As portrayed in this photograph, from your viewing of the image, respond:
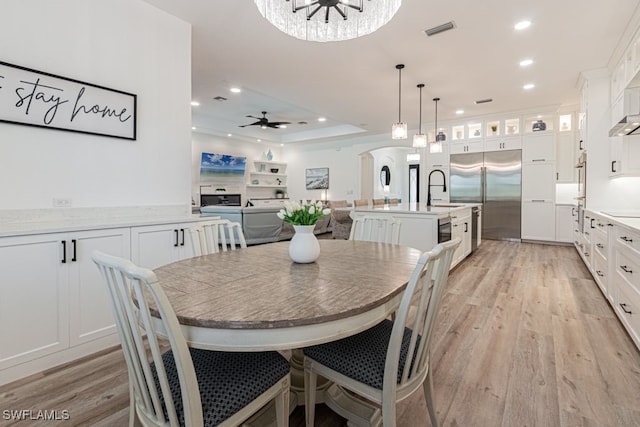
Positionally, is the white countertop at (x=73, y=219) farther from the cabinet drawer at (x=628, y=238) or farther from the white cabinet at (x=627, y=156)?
the white cabinet at (x=627, y=156)

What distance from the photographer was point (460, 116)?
7078mm

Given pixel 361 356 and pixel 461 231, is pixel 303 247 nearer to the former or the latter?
pixel 361 356

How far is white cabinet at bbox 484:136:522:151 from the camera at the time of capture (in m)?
6.68

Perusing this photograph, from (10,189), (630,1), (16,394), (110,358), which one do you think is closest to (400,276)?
(110,358)

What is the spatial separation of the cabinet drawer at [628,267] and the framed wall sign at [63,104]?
4032 millimetres

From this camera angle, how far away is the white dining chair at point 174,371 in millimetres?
910

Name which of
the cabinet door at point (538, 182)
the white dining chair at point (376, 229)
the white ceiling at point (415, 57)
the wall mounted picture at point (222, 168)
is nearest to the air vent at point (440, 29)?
the white ceiling at point (415, 57)

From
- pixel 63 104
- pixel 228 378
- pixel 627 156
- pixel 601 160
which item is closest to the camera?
pixel 228 378

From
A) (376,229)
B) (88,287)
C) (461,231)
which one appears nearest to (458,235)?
(461,231)

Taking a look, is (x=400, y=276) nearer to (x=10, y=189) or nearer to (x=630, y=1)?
(x=10, y=189)

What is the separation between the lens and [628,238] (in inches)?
93.0

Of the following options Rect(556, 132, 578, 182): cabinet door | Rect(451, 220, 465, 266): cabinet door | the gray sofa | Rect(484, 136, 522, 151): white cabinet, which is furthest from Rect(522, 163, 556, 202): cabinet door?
the gray sofa

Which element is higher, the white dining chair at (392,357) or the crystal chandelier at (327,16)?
the crystal chandelier at (327,16)

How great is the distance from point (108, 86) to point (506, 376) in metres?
3.59
